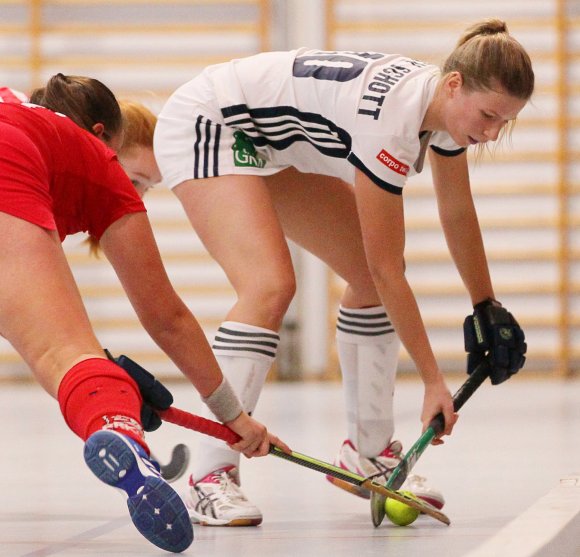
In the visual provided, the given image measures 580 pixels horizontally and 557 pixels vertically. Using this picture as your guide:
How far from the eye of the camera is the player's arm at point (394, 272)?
2.11 meters

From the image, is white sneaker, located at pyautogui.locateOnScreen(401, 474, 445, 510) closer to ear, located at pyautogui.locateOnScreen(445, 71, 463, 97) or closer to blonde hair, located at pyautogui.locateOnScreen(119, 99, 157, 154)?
ear, located at pyautogui.locateOnScreen(445, 71, 463, 97)

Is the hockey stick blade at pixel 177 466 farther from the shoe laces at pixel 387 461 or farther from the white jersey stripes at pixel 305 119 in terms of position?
the white jersey stripes at pixel 305 119

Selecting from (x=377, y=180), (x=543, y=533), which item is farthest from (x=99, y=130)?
(x=543, y=533)

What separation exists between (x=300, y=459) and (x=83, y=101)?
689 mm

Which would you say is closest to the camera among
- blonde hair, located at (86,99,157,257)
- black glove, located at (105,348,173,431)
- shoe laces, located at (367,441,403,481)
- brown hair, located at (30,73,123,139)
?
black glove, located at (105,348,173,431)

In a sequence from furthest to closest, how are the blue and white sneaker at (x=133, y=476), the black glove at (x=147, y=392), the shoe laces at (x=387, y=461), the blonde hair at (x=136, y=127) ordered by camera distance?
the blonde hair at (x=136, y=127) < the shoe laces at (x=387, y=461) < the black glove at (x=147, y=392) < the blue and white sneaker at (x=133, y=476)

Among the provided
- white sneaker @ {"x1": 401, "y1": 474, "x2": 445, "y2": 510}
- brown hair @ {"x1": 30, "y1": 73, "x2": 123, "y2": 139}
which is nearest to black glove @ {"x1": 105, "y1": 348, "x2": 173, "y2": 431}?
brown hair @ {"x1": 30, "y1": 73, "x2": 123, "y2": 139}

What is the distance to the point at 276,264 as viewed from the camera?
222 cm

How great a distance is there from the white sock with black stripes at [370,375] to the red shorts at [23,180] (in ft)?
2.94

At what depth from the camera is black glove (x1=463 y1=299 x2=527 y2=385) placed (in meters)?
2.36

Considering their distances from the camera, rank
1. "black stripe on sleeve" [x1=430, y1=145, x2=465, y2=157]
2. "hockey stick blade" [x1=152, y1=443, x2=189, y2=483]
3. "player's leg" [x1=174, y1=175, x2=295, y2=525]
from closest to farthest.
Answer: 1. "player's leg" [x1=174, y1=175, x2=295, y2=525]
2. "black stripe on sleeve" [x1=430, y1=145, x2=465, y2=157]
3. "hockey stick blade" [x1=152, y1=443, x2=189, y2=483]

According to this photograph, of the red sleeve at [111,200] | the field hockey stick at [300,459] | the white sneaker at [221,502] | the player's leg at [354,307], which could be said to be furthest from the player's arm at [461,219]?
the red sleeve at [111,200]

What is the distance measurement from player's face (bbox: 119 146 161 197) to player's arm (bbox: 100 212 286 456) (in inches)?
29.2

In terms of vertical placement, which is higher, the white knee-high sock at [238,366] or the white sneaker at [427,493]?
the white knee-high sock at [238,366]
